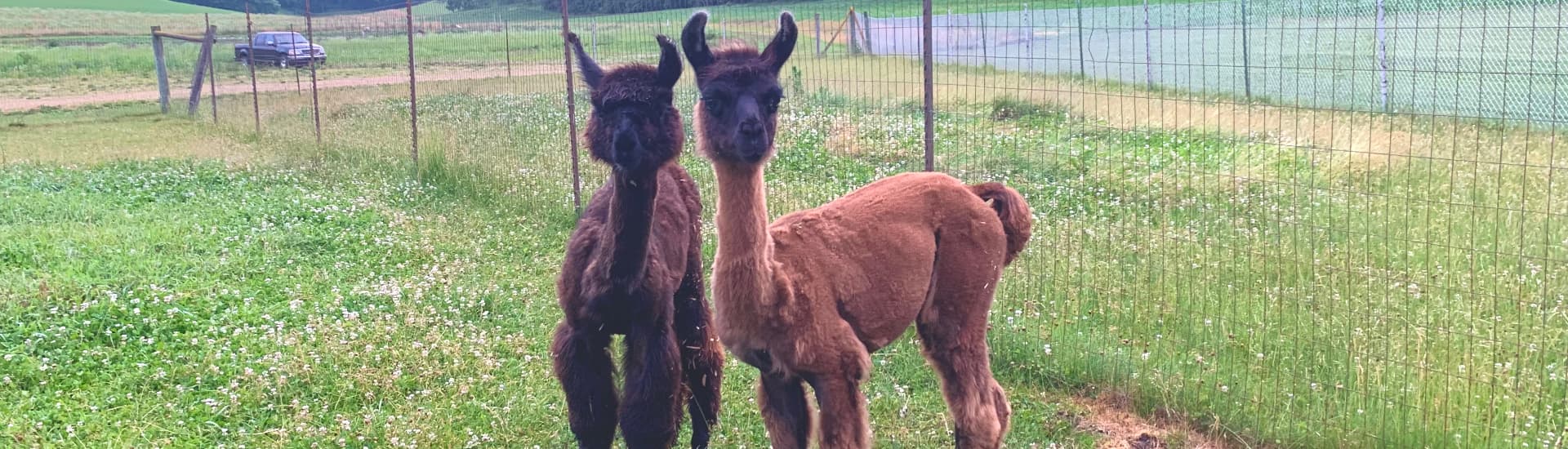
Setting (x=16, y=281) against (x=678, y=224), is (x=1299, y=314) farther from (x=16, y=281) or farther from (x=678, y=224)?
(x=16, y=281)

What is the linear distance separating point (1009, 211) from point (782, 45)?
4.81ft

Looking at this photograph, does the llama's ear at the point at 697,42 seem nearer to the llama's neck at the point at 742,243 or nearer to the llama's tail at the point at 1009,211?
the llama's neck at the point at 742,243

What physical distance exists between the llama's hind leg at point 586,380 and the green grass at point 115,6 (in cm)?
5921

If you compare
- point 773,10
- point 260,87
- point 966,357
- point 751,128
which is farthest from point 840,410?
point 260,87

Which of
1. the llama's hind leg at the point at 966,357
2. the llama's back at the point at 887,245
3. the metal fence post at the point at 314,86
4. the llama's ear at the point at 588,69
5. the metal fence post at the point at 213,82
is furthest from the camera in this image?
the metal fence post at the point at 213,82

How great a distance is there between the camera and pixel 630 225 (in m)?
4.27

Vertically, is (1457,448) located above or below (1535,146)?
below

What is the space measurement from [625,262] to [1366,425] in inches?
130

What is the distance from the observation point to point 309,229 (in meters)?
9.41

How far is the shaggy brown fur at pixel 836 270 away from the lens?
393 cm

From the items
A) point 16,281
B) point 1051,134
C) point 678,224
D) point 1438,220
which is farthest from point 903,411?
point 16,281

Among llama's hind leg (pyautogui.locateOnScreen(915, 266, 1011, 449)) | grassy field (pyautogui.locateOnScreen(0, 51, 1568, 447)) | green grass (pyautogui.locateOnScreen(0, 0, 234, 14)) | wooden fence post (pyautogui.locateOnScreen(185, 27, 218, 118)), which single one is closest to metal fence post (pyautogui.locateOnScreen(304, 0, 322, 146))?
grassy field (pyautogui.locateOnScreen(0, 51, 1568, 447))

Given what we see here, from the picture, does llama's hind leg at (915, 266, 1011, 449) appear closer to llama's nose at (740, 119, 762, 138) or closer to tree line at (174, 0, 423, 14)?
llama's nose at (740, 119, 762, 138)

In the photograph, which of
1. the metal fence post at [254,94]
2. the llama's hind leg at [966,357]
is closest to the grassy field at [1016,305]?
the llama's hind leg at [966,357]
